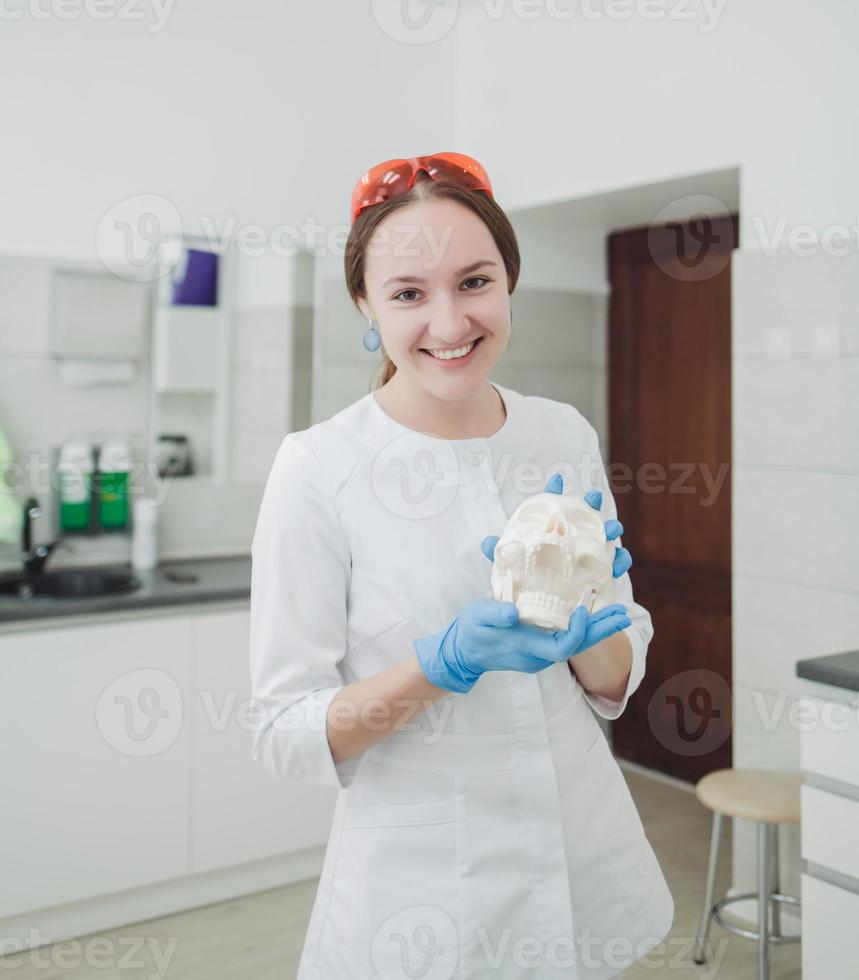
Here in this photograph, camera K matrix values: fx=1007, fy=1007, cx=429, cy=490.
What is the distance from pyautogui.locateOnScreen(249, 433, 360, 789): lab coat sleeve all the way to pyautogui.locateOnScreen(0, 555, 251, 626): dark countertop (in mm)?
1510

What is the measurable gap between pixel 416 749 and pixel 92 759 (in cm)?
168

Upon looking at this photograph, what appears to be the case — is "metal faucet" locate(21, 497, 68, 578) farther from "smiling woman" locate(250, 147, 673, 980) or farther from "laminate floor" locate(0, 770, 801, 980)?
"smiling woman" locate(250, 147, 673, 980)

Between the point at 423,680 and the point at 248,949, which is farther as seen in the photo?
the point at 248,949

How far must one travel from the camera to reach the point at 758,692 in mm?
2615

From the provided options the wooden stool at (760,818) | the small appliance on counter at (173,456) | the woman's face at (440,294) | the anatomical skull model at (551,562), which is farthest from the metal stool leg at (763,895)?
the small appliance on counter at (173,456)

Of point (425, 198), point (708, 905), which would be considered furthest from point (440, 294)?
point (708, 905)

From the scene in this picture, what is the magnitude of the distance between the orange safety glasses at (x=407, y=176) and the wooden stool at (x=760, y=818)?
64.2 inches

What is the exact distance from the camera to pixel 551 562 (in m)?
0.99

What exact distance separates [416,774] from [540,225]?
2825mm

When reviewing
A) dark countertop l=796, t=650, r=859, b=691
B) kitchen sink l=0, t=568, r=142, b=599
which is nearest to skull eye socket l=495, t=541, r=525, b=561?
dark countertop l=796, t=650, r=859, b=691

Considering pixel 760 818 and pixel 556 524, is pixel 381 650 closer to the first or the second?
pixel 556 524

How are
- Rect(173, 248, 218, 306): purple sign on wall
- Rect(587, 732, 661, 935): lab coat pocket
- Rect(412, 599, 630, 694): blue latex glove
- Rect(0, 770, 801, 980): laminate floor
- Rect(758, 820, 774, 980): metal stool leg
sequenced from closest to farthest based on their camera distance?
Rect(412, 599, 630, 694): blue latex glove, Rect(587, 732, 661, 935): lab coat pocket, Rect(758, 820, 774, 980): metal stool leg, Rect(0, 770, 801, 980): laminate floor, Rect(173, 248, 218, 306): purple sign on wall

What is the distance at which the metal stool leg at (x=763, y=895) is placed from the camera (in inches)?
86.0

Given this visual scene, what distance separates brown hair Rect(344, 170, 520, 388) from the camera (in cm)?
111
